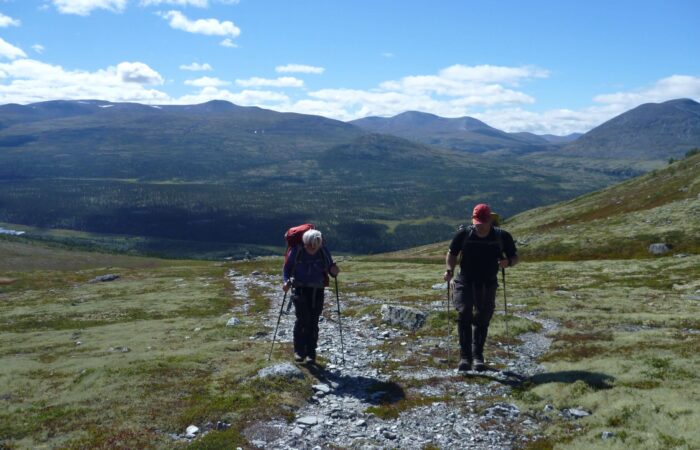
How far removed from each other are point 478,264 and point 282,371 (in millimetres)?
7446

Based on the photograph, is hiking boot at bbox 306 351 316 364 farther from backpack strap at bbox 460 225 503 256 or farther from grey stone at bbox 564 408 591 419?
grey stone at bbox 564 408 591 419

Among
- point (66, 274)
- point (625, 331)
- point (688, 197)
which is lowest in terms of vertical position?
point (66, 274)

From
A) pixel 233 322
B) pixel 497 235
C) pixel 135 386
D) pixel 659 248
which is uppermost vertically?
pixel 497 235

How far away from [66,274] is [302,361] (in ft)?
342

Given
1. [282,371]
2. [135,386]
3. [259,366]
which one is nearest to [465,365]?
[282,371]

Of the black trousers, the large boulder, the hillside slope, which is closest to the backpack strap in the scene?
the black trousers

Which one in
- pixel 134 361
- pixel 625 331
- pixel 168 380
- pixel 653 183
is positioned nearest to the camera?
pixel 168 380

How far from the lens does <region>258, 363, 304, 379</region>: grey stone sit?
642 inches

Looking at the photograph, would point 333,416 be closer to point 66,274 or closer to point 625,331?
point 625,331

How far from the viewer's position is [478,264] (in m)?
16.3

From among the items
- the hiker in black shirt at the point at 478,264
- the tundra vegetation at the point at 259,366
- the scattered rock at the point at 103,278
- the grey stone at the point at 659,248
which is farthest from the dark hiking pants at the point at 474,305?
the scattered rock at the point at 103,278

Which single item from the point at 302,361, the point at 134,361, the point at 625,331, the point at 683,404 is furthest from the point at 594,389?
the point at 134,361

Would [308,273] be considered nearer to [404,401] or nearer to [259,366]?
[259,366]

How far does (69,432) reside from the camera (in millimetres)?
13500
